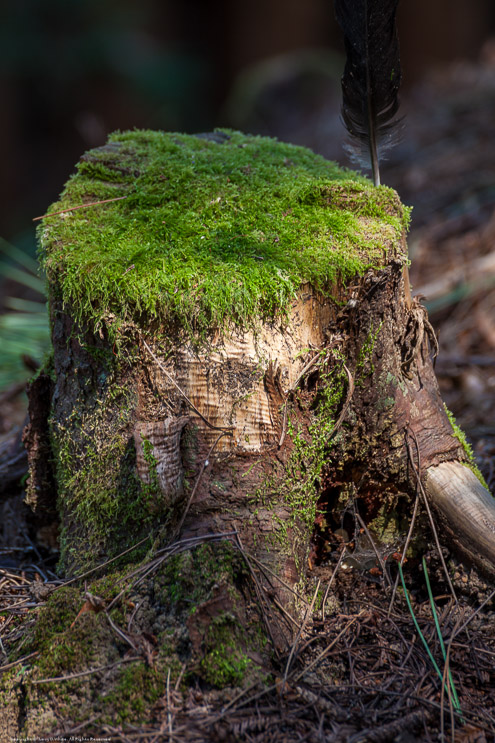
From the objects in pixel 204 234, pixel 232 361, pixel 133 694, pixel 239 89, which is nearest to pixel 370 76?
pixel 204 234

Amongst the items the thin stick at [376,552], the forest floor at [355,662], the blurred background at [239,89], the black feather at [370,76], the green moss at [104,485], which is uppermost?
the blurred background at [239,89]

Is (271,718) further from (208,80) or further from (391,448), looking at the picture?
(208,80)

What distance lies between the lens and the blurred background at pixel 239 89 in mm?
6109

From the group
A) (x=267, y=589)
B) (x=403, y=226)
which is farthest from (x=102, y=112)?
(x=267, y=589)

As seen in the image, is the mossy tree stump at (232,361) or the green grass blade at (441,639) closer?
the green grass blade at (441,639)

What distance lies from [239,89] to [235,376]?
34.3 feet

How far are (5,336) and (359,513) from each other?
291 cm

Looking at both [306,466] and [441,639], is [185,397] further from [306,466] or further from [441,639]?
[441,639]

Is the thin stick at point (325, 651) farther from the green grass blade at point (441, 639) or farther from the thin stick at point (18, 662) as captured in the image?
the thin stick at point (18, 662)

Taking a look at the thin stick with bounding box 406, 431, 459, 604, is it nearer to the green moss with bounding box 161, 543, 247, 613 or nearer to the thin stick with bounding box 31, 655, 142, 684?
the green moss with bounding box 161, 543, 247, 613

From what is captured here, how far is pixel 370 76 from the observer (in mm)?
2078

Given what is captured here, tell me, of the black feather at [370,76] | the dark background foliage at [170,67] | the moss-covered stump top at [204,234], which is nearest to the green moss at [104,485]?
the moss-covered stump top at [204,234]

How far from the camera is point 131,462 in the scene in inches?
70.0

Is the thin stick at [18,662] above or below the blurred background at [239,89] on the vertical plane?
below
